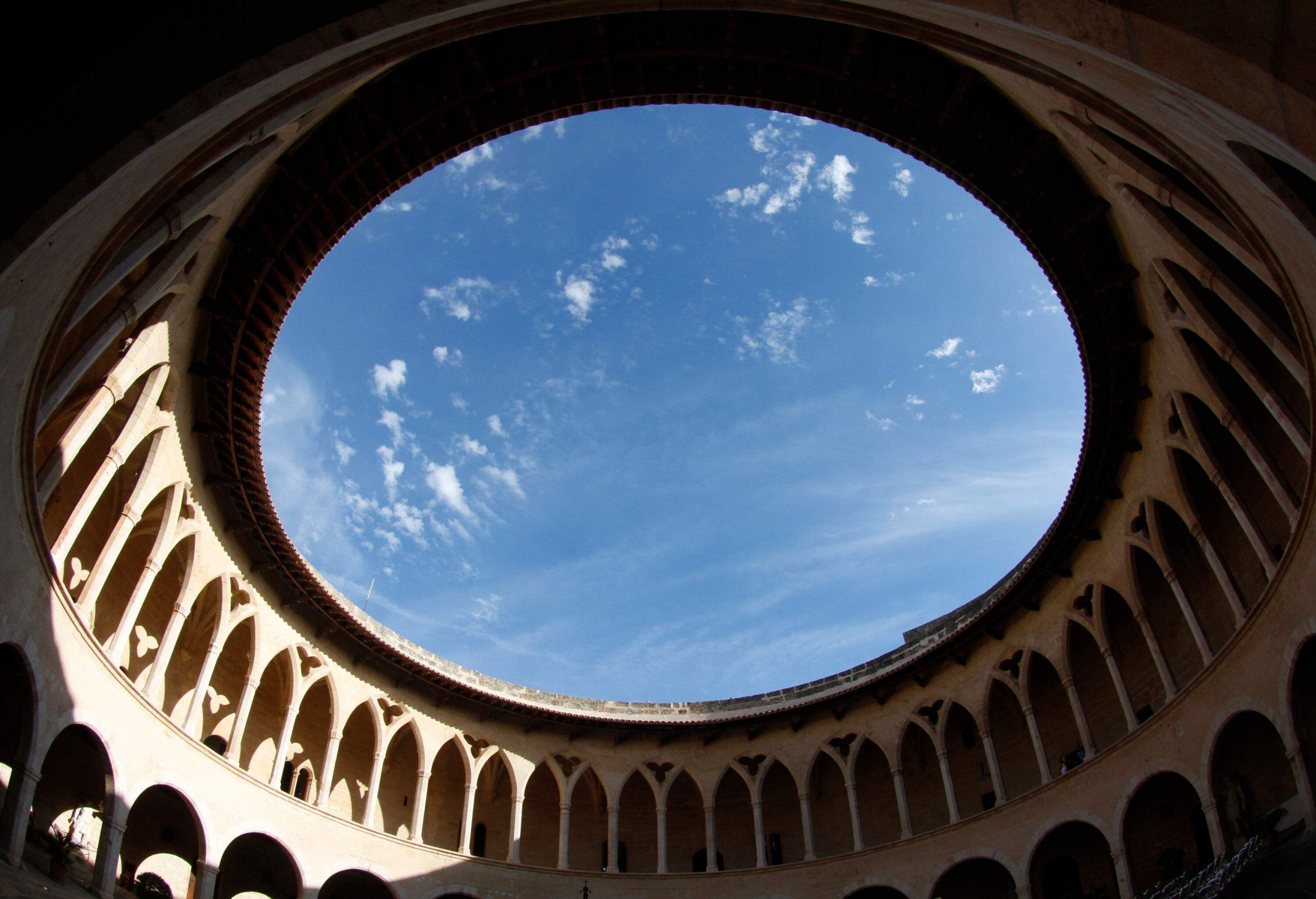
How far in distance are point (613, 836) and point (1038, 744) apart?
12704 millimetres

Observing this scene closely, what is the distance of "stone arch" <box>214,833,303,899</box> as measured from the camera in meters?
25.1

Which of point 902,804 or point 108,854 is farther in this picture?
point 902,804

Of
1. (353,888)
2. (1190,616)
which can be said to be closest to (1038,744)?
(1190,616)

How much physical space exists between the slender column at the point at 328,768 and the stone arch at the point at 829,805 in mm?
13778

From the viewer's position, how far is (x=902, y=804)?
91.4 feet

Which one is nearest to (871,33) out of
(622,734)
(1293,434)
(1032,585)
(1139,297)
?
(1139,297)

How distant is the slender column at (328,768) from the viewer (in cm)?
2558

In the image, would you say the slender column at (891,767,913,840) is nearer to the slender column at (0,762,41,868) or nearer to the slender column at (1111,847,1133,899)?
the slender column at (1111,847,1133,899)

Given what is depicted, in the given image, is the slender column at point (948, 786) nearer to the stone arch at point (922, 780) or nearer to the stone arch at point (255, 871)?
the stone arch at point (922, 780)

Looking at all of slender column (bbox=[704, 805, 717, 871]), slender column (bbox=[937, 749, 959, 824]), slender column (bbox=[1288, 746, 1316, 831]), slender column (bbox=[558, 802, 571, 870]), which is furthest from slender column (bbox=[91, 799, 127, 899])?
slender column (bbox=[1288, 746, 1316, 831])

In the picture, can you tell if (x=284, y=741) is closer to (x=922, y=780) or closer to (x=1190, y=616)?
(x=922, y=780)

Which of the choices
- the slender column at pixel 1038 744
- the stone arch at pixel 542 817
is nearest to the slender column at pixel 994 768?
the slender column at pixel 1038 744

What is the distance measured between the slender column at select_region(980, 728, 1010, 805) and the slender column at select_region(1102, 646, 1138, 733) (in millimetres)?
3588

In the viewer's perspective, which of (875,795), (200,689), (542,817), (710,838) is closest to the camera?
(200,689)
